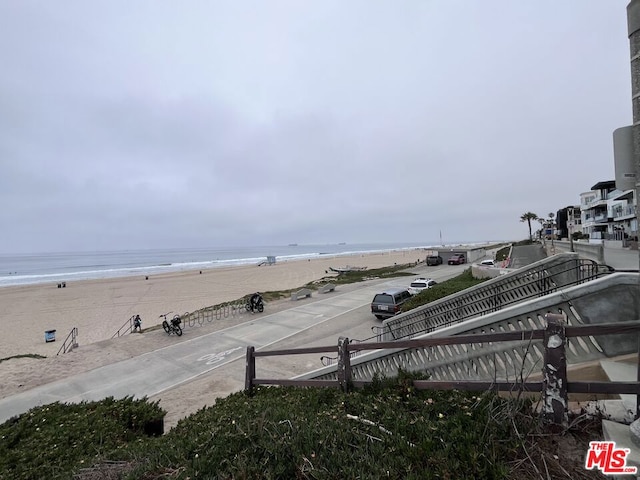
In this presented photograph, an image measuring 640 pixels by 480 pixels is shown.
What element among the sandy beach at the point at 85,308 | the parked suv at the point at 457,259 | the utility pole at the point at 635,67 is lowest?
the sandy beach at the point at 85,308

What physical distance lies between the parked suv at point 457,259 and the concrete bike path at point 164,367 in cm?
3549

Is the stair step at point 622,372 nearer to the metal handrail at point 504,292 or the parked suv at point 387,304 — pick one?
the metal handrail at point 504,292

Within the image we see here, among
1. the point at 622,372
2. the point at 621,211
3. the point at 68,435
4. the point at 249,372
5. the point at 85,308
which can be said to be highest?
the point at 621,211

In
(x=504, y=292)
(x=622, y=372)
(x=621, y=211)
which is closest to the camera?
(x=622, y=372)

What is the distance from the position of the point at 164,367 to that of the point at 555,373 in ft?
38.8

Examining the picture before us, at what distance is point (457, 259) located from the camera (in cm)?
4762

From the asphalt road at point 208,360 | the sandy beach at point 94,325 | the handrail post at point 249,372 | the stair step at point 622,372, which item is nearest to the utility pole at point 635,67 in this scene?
the stair step at point 622,372

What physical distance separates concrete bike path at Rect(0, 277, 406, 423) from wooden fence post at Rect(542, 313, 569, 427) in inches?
388

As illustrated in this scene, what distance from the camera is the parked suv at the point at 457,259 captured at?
47.2 metres

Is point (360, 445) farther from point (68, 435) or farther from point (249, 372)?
point (68, 435)

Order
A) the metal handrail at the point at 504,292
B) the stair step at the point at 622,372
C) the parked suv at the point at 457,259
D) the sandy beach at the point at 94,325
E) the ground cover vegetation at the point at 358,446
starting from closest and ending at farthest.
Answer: the ground cover vegetation at the point at 358,446
the stair step at the point at 622,372
the metal handrail at the point at 504,292
the sandy beach at the point at 94,325
the parked suv at the point at 457,259

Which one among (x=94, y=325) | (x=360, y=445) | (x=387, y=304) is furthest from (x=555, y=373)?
(x=94, y=325)

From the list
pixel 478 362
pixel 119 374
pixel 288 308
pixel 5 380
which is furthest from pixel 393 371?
pixel 288 308

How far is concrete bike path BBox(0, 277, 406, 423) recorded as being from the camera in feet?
30.6
